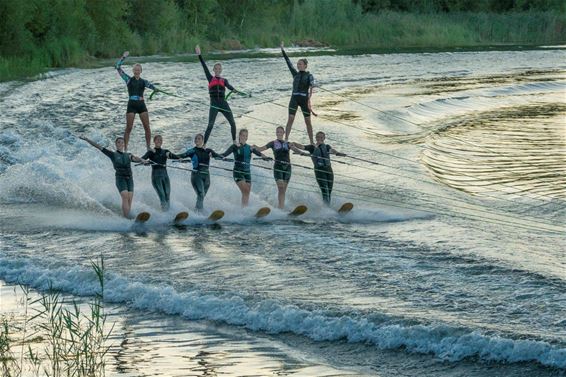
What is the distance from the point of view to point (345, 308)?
14062 millimetres

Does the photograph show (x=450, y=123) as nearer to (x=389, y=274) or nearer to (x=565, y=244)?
(x=565, y=244)

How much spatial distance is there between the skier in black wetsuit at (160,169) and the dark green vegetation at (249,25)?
27.7 meters

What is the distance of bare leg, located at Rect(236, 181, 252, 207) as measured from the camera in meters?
21.4

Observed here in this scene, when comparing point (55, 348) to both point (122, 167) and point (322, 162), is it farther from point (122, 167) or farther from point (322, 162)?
point (322, 162)

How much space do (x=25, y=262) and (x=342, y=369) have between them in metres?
6.99

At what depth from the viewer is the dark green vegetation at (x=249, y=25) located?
51.0 metres

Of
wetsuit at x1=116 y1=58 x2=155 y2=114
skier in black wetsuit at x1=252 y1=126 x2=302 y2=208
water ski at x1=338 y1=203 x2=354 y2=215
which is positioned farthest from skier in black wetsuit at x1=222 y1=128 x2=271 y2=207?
wetsuit at x1=116 y1=58 x2=155 y2=114

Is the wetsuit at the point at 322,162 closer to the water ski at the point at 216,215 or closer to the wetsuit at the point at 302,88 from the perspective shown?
the water ski at the point at 216,215

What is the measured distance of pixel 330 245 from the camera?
18.5 metres

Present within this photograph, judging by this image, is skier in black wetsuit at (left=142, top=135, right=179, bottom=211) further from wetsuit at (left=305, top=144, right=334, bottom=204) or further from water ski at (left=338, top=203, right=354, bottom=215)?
water ski at (left=338, top=203, right=354, bottom=215)

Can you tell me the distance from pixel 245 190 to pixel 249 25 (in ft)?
167

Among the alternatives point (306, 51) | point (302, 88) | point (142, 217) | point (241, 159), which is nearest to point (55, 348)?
point (142, 217)

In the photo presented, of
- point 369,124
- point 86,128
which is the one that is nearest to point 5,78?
point 86,128

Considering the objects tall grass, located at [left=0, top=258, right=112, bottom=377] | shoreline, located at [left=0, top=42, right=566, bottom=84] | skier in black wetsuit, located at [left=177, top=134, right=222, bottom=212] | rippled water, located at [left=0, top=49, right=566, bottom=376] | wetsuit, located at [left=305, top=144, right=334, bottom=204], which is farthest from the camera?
shoreline, located at [left=0, top=42, right=566, bottom=84]
